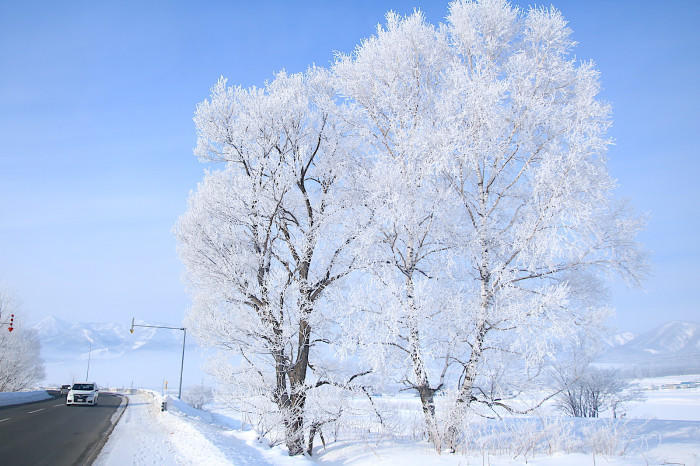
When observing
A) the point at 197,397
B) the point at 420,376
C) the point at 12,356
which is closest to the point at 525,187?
the point at 420,376

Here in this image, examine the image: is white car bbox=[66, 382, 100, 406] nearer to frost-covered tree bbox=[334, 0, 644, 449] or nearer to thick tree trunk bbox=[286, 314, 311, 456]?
thick tree trunk bbox=[286, 314, 311, 456]

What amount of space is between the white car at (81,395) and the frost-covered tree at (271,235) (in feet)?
75.8

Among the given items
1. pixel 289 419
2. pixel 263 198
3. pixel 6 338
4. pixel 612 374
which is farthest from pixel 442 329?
pixel 6 338

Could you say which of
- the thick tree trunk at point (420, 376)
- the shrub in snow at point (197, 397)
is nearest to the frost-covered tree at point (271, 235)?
the thick tree trunk at point (420, 376)

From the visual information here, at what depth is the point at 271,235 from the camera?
504 inches

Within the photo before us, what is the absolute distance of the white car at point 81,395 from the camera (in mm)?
29016

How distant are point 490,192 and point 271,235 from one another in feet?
20.2

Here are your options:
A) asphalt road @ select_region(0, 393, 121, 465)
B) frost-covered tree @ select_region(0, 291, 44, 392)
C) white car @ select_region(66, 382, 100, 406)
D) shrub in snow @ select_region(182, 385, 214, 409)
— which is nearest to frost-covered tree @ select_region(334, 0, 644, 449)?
asphalt road @ select_region(0, 393, 121, 465)

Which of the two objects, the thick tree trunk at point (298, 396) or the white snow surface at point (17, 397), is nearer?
the thick tree trunk at point (298, 396)

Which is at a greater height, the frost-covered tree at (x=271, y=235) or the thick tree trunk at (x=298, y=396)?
the frost-covered tree at (x=271, y=235)

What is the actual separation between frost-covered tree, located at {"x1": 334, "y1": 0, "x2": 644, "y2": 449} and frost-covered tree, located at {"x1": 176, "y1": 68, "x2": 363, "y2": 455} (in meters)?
1.66

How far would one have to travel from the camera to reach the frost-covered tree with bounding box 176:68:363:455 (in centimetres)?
1148

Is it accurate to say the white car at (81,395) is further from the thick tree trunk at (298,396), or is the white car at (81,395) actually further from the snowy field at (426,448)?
the thick tree trunk at (298,396)

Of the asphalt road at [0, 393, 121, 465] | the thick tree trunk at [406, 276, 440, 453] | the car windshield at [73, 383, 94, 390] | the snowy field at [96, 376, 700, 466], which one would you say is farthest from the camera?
the car windshield at [73, 383, 94, 390]
